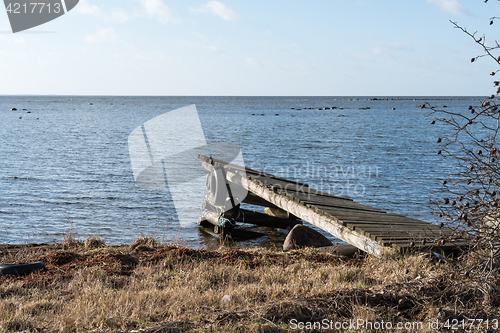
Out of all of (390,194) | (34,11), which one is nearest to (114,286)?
(34,11)

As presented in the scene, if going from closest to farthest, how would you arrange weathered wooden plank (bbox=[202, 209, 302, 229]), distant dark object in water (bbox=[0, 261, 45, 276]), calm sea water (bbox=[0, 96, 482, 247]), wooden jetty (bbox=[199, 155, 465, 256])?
distant dark object in water (bbox=[0, 261, 45, 276]), wooden jetty (bbox=[199, 155, 465, 256]), calm sea water (bbox=[0, 96, 482, 247]), weathered wooden plank (bbox=[202, 209, 302, 229])

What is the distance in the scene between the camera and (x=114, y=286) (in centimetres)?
526

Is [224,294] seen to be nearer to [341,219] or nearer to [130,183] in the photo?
[341,219]

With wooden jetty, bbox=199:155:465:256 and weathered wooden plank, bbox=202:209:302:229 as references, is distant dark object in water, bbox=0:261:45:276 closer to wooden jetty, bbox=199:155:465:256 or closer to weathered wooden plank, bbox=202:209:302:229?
wooden jetty, bbox=199:155:465:256

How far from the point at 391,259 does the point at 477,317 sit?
193 cm

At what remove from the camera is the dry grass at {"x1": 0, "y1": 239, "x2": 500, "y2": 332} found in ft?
12.9

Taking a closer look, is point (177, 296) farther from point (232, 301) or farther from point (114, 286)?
point (114, 286)

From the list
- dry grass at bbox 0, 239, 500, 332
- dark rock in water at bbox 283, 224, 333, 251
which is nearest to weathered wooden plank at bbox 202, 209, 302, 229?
dark rock in water at bbox 283, 224, 333, 251

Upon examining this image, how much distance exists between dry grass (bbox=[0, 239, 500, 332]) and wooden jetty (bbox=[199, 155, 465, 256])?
46cm

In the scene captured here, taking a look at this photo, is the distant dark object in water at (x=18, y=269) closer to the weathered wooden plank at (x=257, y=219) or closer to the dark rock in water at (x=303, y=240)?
the dark rock in water at (x=303, y=240)

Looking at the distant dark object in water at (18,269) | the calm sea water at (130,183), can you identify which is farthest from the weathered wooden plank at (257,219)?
the distant dark object in water at (18,269)

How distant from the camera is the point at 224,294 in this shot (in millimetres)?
4785

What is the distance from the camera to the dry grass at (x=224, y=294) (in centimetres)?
395

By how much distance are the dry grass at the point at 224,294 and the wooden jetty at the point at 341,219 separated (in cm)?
46
